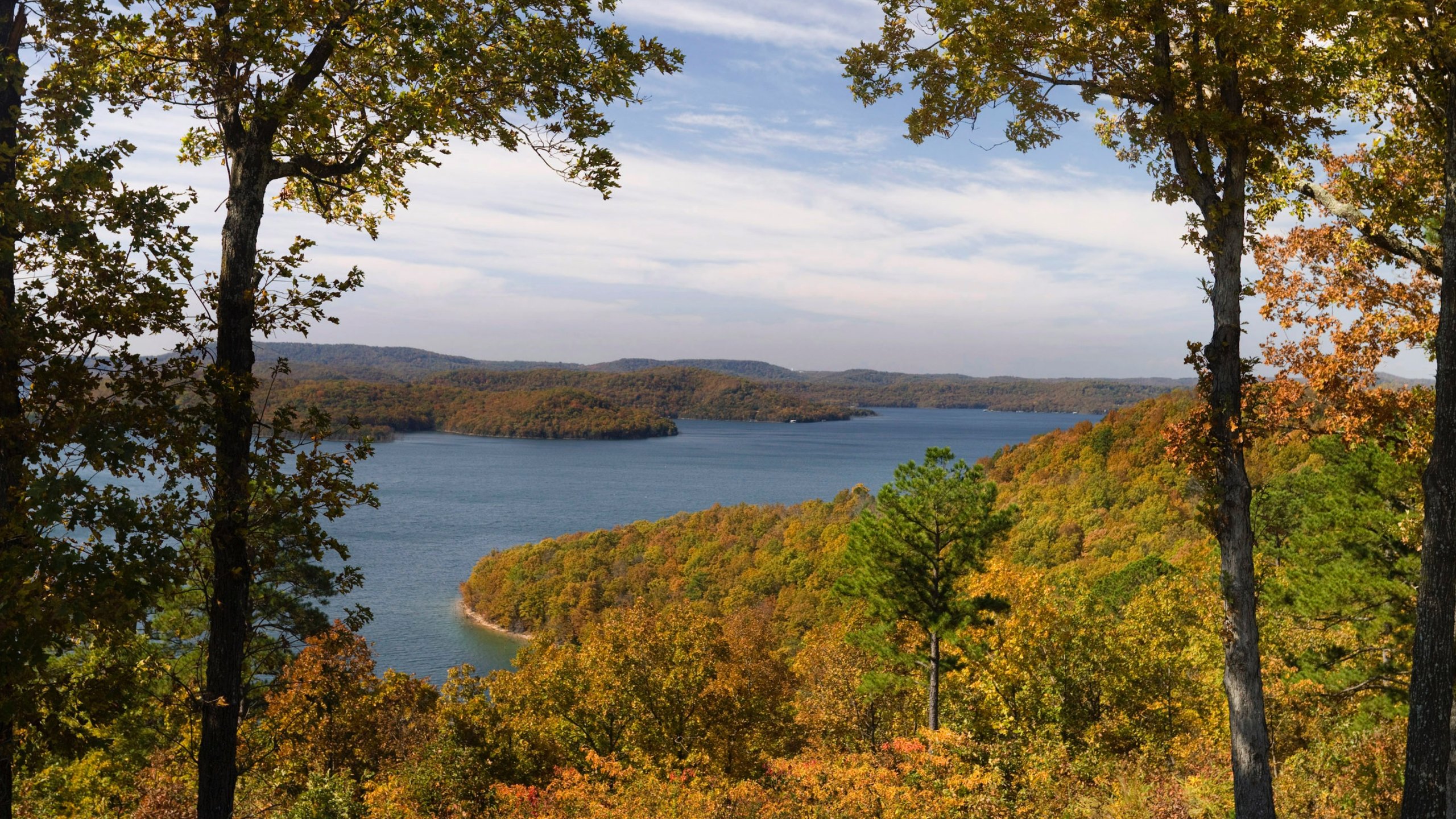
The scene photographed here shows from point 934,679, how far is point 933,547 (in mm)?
2733

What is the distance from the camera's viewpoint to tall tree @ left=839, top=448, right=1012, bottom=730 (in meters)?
17.0

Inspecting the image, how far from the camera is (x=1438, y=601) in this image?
5.26 meters

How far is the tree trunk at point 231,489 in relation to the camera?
14.8 ft

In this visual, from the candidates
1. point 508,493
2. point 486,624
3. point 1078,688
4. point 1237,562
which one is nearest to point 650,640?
point 1078,688

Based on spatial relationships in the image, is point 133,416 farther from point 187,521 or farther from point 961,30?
point 961,30

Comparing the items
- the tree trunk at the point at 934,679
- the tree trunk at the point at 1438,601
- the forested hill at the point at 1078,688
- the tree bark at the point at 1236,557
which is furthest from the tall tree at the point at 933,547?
the tree trunk at the point at 1438,601

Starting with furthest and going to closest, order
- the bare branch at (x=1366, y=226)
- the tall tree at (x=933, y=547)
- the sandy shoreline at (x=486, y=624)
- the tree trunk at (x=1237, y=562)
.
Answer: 1. the sandy shoreline at (x=486, y=624)
2. the tall tree at (x=933, y=547)
3. the bare branch at (x=1366, y=226)
4. the tree trunk at (x=1237, y=562)

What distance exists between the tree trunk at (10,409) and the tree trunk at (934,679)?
1511 centimetres

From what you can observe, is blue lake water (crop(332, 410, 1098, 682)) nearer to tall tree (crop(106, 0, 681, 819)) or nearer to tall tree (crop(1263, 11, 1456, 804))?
tall tree (crop(106, 0, 681, 819))

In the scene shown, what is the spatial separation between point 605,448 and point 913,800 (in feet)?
487

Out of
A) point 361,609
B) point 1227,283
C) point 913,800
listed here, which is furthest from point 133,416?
point 913,800

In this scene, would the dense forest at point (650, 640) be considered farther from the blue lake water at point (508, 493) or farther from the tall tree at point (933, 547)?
the blue lake water at point (508, 493)

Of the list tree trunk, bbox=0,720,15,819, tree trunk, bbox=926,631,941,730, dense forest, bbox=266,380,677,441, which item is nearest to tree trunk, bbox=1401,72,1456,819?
tree trunk, bbox=0,720,15,819

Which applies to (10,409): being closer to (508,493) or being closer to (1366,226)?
(1366,226)
